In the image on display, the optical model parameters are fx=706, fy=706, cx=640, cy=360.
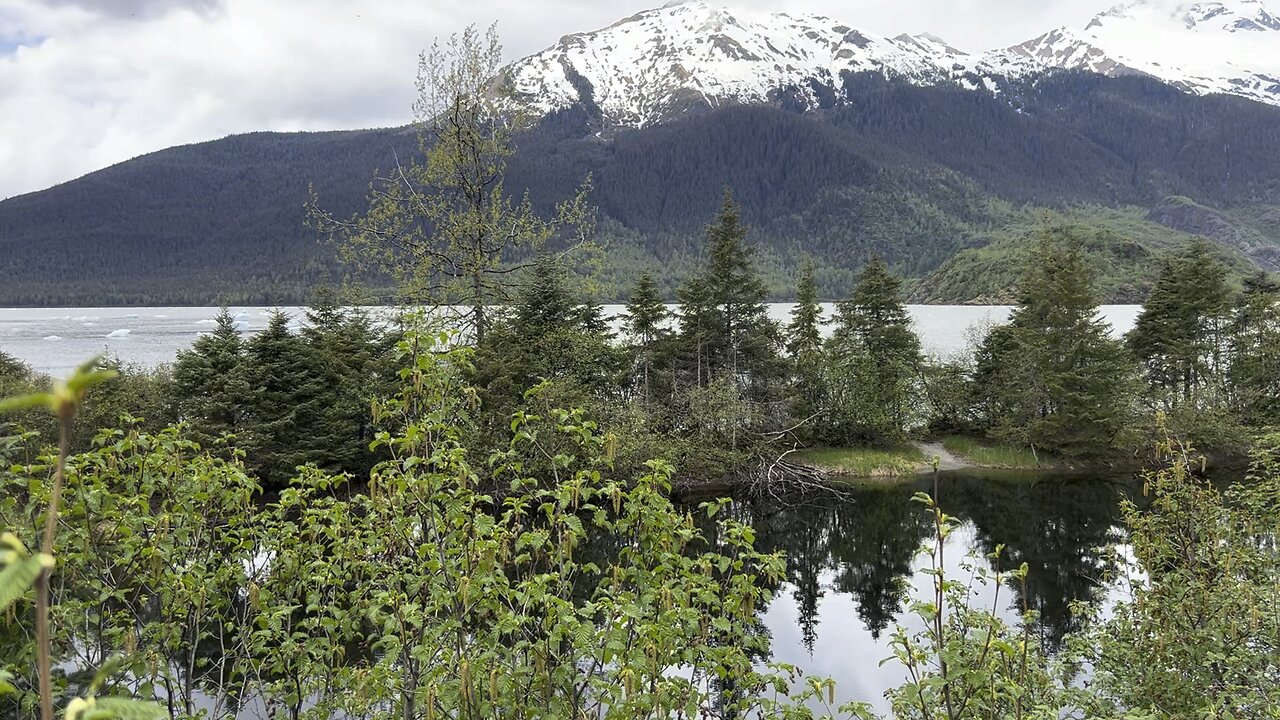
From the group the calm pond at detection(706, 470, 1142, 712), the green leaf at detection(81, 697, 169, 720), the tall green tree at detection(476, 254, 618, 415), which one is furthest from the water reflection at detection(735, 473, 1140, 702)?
the green leaf at detection(81, 697, 169, 720)

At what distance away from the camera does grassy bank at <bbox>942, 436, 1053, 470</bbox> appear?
126 ft

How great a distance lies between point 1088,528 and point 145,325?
13444 centimetres

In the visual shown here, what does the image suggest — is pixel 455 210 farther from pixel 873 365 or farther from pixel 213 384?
pixel 873 365

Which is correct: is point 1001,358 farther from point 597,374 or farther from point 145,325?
point 145,325

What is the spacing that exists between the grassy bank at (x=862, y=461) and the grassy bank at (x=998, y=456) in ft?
10.9

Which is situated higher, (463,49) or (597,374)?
(463,49)

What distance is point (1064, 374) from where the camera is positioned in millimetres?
37000

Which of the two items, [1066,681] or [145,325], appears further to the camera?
[145,325]

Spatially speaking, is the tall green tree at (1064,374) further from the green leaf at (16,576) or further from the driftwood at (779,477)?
the green leaf at (16,576)

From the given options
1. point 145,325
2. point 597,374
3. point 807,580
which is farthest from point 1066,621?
point 145,325

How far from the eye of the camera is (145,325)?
117 meters

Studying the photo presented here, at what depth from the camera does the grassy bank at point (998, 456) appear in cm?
3831

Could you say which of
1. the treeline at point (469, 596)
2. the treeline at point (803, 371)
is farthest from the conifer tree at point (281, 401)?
the treeline at point (469, 596)

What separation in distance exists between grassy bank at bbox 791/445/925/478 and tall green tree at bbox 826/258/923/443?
0.97 metres
